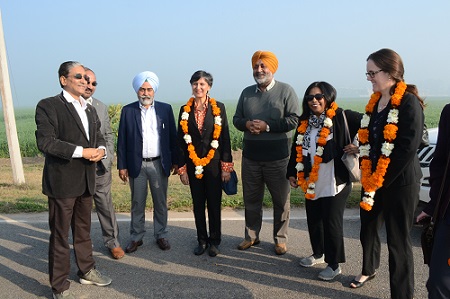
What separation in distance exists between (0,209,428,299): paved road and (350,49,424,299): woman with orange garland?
0.52 meters

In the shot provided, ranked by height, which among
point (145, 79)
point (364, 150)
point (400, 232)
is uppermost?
point (145, 79)

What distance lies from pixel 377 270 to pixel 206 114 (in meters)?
2.52

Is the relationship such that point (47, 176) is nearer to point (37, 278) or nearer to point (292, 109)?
point (37, 278)

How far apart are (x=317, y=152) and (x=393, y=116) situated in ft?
2.91

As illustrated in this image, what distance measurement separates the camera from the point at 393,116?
3.31 metres

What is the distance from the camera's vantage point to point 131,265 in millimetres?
4387

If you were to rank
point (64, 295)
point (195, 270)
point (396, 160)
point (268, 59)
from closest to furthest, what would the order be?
point (396, 160), point (64, 295), point (195, 270), point (268, 59)

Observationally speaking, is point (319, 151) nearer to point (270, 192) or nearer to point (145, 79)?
point (270, 192)

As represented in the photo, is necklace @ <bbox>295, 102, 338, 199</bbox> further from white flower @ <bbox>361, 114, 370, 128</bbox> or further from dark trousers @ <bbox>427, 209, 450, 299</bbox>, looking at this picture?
dark trousers @ <bbox>427, 209, 450, 299</bbox>

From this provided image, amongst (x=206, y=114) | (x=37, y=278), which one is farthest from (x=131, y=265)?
(x=206, y=114)

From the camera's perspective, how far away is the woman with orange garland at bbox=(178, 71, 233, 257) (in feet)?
15.3

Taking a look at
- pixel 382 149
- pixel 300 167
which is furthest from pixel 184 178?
pixel 382 149

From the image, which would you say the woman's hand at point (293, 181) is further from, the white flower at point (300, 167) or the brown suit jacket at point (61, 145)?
the brown suit jacket at point (61, 145)

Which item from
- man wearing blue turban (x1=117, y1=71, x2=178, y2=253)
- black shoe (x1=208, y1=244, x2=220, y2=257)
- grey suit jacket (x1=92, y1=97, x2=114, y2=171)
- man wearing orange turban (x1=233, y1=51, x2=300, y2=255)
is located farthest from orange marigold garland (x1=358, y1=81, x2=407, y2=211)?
grey suit jacket (x1=92, y1=97, x2=114, y2=171)
